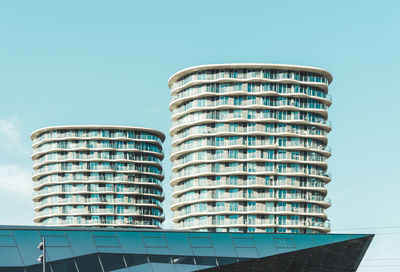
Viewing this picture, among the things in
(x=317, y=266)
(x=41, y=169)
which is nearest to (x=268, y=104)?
(x=41, y=169)

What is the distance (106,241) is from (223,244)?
968cm

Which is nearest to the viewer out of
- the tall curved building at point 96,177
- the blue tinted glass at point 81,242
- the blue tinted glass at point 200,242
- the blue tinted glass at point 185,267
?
the blue tinted glass at point 81,242

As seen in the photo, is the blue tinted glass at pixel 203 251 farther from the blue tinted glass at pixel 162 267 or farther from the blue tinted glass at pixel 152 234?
the blue tinted glass at pixel 152 234

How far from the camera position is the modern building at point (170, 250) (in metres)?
50.1

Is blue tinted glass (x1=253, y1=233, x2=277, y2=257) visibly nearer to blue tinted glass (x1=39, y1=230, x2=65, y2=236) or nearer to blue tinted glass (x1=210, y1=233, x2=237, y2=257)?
blue tinted glass (x1=210, y1=233, x2=237, y2=257)

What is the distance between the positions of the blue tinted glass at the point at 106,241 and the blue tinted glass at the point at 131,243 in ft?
1.59

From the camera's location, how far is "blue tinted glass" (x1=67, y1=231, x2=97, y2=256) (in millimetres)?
51175

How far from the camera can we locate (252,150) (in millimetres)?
132875

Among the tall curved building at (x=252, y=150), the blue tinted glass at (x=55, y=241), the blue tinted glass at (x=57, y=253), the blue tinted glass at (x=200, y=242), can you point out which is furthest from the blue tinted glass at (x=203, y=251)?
the tall curved building at (x=252, y=150)

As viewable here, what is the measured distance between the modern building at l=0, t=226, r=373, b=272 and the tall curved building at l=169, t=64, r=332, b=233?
69.2 meters

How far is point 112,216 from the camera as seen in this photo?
164 m
